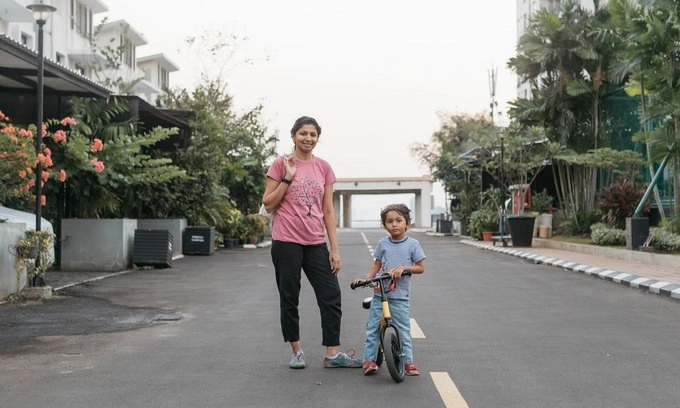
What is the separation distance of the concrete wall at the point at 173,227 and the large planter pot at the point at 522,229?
11.4 metres

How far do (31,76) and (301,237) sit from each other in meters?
10.2

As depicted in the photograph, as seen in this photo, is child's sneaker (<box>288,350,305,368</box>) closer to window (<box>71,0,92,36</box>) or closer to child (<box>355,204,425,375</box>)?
child (<box>355,204,425,375</box>)

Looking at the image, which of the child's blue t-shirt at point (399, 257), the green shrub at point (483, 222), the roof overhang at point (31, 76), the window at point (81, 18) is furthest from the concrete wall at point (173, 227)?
the window at point (81, 18)

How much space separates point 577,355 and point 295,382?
2631mm

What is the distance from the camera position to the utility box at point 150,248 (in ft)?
64.7

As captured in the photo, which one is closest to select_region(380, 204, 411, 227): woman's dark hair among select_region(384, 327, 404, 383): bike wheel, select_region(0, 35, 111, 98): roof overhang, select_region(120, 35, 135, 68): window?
select_region(384, 327, 404, 383): bike wheel

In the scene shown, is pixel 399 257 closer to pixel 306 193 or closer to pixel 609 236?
pixel 306 193

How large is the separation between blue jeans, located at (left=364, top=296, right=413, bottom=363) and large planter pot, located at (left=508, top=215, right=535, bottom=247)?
81.8 ft

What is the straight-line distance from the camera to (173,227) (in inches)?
1009

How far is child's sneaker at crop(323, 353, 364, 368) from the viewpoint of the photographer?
711 centimetres

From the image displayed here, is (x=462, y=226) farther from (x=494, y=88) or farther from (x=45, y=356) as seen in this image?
(x=45, y=356)

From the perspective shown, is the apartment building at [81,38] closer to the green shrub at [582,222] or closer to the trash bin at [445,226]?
the green shrub at [582,222]

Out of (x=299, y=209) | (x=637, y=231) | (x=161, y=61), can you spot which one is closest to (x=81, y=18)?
(x=161, y=61)

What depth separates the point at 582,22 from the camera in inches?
1318
